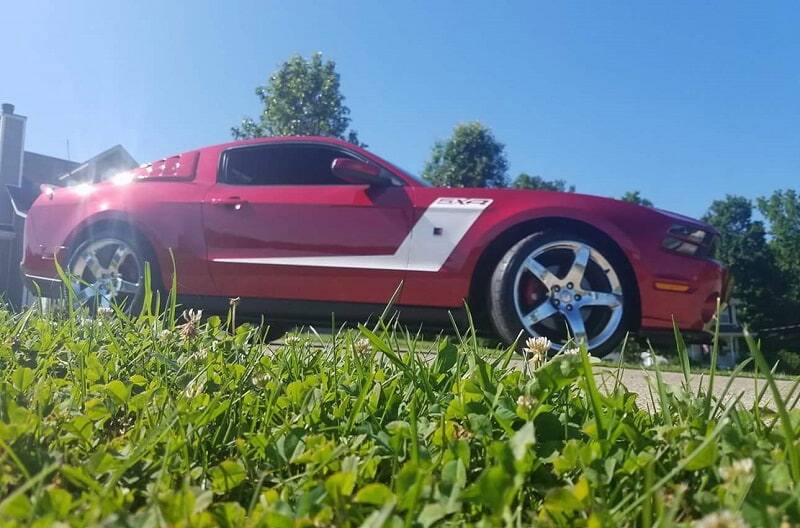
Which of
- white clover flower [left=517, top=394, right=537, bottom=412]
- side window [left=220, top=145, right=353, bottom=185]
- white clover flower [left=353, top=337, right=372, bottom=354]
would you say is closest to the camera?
white clover flower [left=517, top=394, right=537, bottom=412]

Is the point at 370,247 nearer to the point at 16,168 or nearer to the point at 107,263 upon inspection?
the point at 107,263

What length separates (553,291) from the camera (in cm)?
365

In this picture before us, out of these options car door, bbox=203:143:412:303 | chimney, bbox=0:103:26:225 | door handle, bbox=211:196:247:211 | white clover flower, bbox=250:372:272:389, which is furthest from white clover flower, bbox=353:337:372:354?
chimney, bbox=0:103:26:225

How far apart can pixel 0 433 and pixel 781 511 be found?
3.19ft

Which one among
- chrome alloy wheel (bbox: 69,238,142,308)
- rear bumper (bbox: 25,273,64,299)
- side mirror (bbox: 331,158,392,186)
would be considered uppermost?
side mirror (bbox: 331,158,392,186)

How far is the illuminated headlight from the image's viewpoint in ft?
12.4

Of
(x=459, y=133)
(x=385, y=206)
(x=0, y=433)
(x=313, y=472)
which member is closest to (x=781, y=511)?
(x=313, y=472)

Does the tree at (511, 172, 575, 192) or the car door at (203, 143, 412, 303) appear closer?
the car door at (203, 143, 412, 303)

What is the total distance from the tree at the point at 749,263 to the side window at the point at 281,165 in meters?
34.3

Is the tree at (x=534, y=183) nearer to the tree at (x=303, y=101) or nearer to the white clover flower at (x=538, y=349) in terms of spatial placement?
the tree at (x=303, y=101)

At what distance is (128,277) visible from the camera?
166 inches

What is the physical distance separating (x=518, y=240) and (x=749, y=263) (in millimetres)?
41769

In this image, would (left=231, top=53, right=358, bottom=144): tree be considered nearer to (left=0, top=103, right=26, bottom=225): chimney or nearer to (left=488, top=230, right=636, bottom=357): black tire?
(left=0, top=103, right=26, bottom=225): chimney

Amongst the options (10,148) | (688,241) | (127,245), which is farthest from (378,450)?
(10,148)
